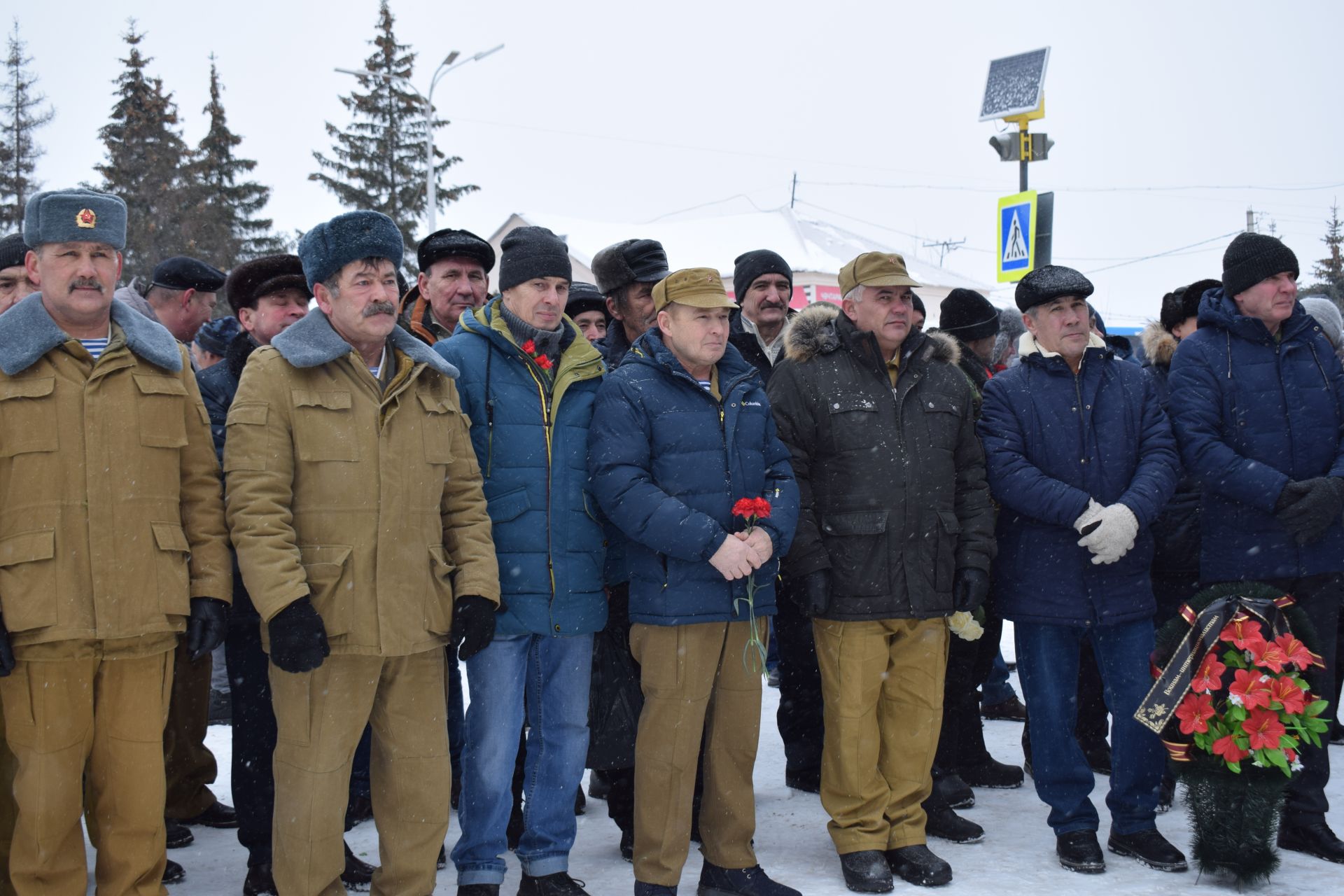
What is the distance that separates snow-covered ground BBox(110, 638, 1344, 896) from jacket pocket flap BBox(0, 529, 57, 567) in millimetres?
1488

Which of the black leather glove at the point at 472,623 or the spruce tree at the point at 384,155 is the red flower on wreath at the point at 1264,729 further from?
the spruce tree at the point at 384,155

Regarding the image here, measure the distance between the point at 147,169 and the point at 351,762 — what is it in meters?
36.6

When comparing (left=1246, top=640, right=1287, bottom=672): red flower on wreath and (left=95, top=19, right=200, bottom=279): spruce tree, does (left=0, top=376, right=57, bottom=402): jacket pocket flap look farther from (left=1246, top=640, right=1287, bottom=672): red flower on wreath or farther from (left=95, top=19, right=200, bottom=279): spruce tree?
(left=95, top=19, right=200, bottom=279): spruce tree

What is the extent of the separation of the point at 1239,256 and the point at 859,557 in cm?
203

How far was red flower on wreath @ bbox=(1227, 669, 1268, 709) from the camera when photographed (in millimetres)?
4102

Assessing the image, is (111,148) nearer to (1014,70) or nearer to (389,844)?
(1014,70)

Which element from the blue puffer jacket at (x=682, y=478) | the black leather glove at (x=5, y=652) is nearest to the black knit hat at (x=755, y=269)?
the blue puffer jacket at (x=682, y=478)

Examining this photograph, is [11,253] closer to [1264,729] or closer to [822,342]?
[822,342]

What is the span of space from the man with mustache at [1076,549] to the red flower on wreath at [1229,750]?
1.19 ft

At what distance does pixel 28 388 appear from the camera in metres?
3.31

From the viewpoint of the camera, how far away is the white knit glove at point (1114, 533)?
14.0 feet

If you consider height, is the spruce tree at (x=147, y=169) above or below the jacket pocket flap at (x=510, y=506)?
above

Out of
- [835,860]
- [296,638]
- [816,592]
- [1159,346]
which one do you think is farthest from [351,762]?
[1159,346]

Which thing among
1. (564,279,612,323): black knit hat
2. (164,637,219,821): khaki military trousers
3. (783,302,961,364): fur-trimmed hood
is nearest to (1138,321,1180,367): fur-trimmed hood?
(783,302,961,364): fur-trimmed hood
